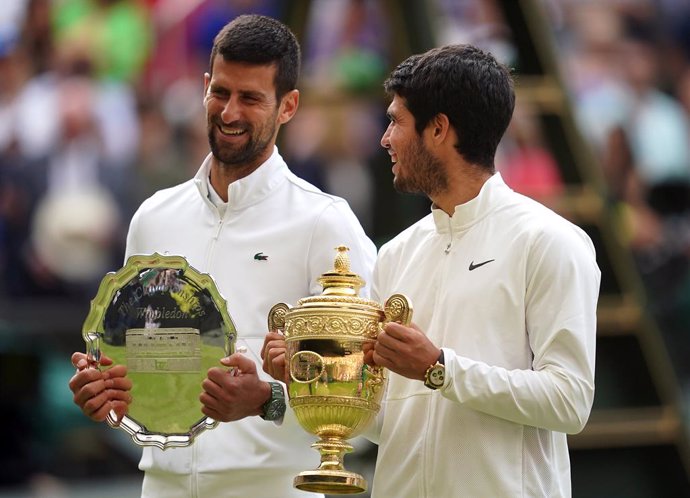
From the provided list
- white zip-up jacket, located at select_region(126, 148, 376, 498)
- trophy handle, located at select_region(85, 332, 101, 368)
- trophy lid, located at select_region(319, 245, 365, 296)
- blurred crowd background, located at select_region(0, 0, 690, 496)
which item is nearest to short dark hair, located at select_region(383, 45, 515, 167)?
trophy lid, located at select_region(319, 245, 365, 296)

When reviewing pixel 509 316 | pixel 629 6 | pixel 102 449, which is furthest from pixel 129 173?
pixel 509 316

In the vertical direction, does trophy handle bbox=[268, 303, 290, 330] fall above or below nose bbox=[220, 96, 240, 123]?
below

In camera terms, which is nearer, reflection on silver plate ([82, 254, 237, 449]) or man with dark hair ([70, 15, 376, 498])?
reflection on silver plate ([82, 254, 237, 449])

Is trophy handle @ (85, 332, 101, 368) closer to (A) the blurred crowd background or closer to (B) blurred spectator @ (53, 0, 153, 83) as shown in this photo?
(A) the blurred crowd background

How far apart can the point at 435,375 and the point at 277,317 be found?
518 mm

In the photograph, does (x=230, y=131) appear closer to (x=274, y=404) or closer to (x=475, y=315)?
(x=274, y=404)

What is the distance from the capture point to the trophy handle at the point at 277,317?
4.12 metres

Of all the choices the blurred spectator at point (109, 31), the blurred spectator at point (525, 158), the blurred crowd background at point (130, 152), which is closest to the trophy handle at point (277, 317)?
the blurred spectator at point (525, 158)

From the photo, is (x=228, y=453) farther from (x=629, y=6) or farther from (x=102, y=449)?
(x=629, y=6)

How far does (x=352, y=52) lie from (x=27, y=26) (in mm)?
2185

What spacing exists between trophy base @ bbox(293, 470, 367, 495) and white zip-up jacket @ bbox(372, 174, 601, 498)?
0.34 ft

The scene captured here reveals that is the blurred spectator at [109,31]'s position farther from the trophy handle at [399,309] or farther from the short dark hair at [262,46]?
the trophy handle at [399,309]

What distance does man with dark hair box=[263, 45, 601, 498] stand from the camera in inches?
149

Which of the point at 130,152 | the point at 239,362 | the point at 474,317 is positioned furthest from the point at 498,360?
the point at 130,152
